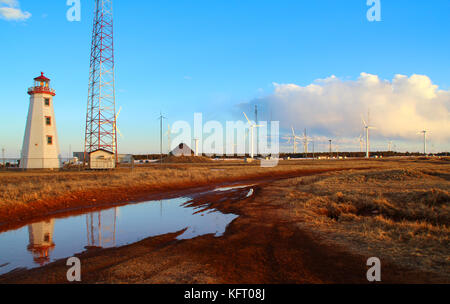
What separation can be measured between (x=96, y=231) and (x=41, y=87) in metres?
42.5

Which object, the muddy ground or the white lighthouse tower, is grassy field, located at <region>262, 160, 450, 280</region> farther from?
the white lighthouse tower

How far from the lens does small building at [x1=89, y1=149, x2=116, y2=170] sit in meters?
42.9

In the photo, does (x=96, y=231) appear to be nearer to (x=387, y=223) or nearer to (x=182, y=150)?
(x=387, y=223)

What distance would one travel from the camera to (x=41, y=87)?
44.3m

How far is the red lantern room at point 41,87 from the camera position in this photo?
44125mm

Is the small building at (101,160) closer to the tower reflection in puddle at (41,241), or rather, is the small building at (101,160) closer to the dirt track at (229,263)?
the tower reflection in puddle at (41,241)

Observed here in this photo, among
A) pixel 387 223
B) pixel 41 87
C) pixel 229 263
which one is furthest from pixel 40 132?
pixel 387 223

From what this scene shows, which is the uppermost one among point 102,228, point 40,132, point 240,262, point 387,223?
point 40,132

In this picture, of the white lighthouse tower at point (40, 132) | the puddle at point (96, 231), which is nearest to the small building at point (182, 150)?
the white lighthouse tower at point (40, 132)

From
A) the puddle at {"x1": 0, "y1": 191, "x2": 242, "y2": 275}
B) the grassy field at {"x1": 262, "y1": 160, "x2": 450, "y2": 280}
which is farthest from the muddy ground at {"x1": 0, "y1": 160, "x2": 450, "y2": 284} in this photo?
the puddle at {"x1": 0, "y1": 191, "x2": 242, "y2": 275}

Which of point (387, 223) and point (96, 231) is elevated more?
point (387, 223)

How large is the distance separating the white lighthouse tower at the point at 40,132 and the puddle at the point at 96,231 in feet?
114

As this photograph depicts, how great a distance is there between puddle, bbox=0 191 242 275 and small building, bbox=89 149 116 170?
29.3 meters
